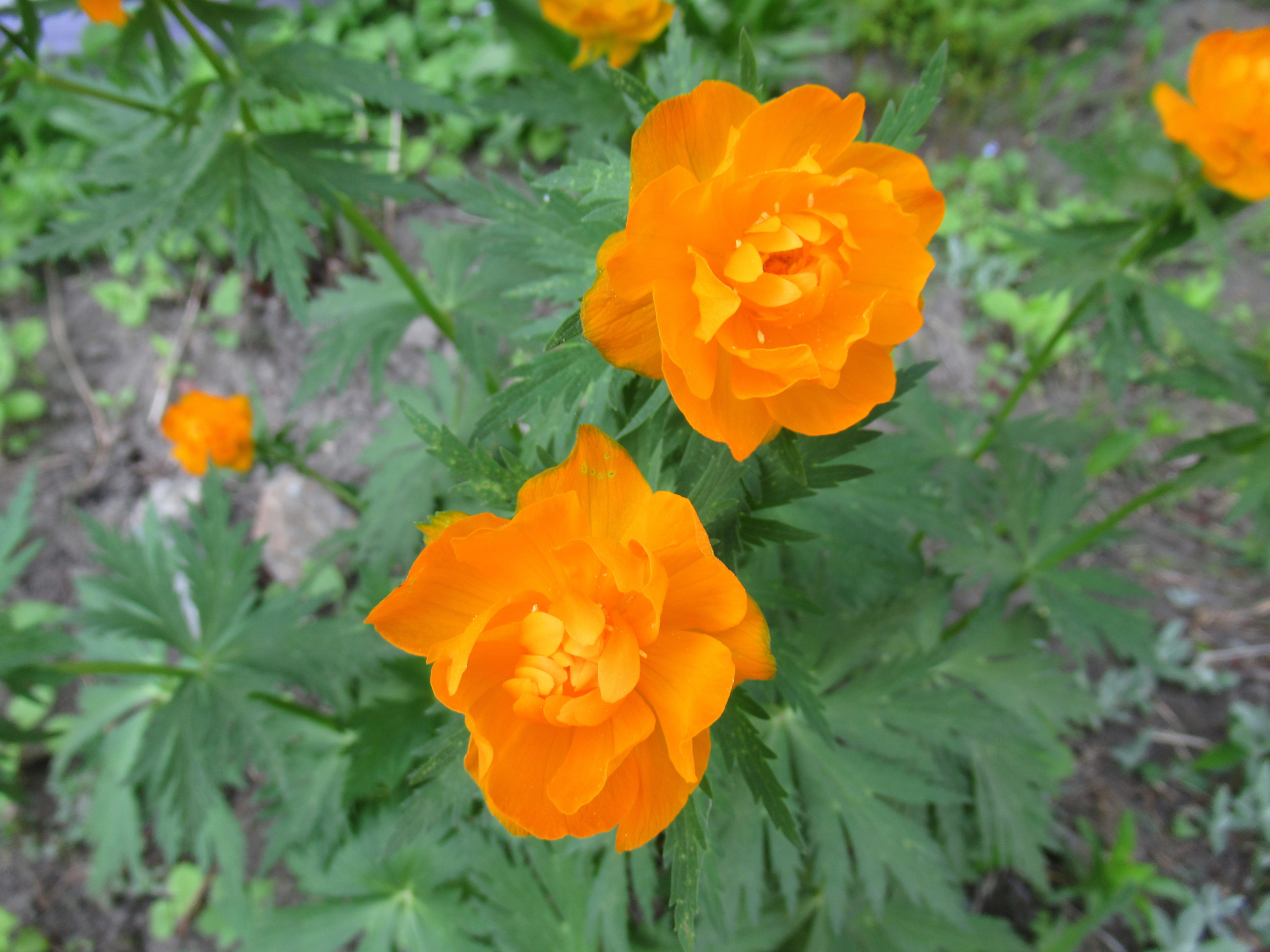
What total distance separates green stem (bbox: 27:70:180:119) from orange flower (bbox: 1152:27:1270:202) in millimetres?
1890

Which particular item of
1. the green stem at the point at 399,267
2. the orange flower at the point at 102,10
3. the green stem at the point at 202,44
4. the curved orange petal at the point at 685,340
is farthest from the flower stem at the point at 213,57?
the curved orange petal at the point at 685,340

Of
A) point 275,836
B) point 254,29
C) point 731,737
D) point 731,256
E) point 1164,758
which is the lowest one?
point 1164,758

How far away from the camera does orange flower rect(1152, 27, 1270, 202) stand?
126 centimetres

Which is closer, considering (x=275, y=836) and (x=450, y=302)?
(x=275, y=836)

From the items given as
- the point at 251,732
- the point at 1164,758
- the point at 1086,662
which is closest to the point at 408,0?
the point at 251,732

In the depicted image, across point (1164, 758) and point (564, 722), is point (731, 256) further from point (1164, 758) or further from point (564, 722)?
point (1164, 758)

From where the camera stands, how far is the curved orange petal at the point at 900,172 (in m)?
0.70

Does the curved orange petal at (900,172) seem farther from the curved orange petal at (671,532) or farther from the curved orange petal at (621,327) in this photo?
the curved orange petal at (671,532)

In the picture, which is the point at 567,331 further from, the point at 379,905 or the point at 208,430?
the point at 379,905

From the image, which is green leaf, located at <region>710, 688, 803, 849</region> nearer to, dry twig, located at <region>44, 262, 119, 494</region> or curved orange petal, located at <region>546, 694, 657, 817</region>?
curved orange petal, located at <region>546, 694, 657, 817</region>

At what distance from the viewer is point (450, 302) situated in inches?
74.0

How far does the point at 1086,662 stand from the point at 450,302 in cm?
239

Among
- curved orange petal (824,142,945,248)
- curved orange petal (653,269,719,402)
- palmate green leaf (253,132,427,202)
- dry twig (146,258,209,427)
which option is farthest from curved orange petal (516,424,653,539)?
dry twig (146,258,209,427)

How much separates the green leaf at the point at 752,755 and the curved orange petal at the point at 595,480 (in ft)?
0.86
